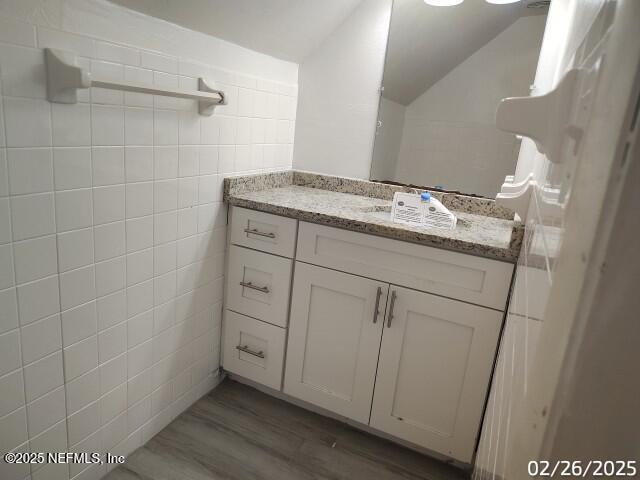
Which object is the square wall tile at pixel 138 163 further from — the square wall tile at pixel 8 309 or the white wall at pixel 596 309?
the white wall at pixel 596 309

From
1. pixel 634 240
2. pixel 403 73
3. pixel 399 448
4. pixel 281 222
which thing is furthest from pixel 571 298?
pixel 403 73

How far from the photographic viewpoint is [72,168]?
1.13m

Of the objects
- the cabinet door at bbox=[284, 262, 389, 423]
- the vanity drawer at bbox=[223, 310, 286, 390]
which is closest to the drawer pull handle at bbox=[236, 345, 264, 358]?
the vanity drawer at bbox=[223, 310, 286, 390]

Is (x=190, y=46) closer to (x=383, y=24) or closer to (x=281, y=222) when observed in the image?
(x=281, y=222)

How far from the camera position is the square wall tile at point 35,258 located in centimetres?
105

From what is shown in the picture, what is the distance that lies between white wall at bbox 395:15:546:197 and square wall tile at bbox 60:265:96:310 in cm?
134

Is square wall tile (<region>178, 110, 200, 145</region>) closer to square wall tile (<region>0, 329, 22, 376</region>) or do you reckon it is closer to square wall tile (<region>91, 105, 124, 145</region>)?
square wall tile (<region>91, 105, 124, 145</region>)

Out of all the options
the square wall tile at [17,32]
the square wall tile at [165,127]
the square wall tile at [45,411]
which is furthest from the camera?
the square wall tile at [165,127]

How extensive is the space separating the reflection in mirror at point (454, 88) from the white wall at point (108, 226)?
64 cm

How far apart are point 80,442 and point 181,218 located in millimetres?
772

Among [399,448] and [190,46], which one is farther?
[399,448]

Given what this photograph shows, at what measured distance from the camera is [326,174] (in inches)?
84.2

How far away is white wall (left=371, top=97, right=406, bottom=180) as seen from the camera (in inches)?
77.3
